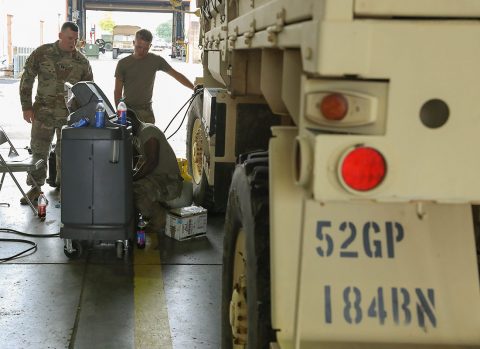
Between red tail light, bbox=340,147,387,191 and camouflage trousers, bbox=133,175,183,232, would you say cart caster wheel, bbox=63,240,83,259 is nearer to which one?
camouflage trousers, bbox=133,175,183,232

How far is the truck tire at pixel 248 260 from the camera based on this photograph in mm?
2436

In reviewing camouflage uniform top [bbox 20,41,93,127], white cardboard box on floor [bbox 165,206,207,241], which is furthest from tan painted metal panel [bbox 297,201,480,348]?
camouflage uniform top [bbox 20,41,93,127]

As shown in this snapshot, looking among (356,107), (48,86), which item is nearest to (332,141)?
(356,107)

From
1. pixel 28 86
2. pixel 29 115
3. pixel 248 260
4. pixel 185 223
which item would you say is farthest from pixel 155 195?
pixel 248 260

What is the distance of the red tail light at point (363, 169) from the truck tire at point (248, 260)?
0.75m

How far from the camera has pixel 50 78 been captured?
8164 mm

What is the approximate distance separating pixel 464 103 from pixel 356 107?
28 centimetres

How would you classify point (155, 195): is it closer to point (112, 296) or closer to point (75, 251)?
point (75, 251)

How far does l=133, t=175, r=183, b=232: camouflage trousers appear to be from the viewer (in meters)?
6.24

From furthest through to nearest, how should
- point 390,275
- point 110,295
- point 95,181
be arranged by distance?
point 95,181
point 110,295
point 390,275

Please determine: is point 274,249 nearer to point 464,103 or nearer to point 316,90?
point 316,90

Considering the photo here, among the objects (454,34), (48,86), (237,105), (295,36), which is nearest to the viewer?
(454,34)

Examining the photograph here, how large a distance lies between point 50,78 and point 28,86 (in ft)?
0.90

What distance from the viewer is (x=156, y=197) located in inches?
249
